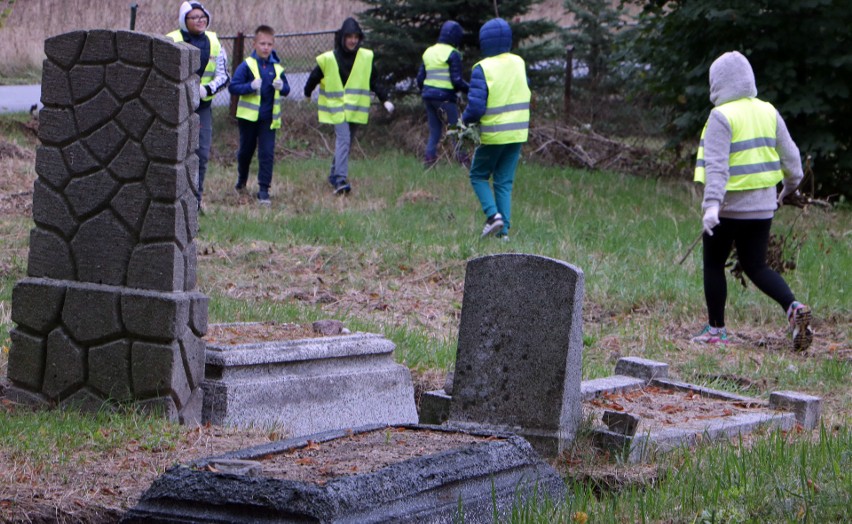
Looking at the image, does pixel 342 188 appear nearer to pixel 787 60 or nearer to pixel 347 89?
pixel 347 89

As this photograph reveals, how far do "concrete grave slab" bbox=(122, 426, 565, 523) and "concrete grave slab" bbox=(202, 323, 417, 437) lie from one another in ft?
4.16

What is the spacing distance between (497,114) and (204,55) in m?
2.98

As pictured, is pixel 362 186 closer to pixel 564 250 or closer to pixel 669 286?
pixel 564 250

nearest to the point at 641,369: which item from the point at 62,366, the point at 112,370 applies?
the point at 112,370

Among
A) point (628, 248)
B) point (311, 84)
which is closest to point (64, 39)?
point (628, 248)

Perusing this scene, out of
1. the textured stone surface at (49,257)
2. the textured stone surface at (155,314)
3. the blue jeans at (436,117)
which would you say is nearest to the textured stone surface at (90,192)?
the textured stone surface at (49,257)

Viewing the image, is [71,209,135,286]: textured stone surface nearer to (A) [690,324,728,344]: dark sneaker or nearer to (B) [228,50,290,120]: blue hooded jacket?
(A) [690,324,728,344]: dark sneaker

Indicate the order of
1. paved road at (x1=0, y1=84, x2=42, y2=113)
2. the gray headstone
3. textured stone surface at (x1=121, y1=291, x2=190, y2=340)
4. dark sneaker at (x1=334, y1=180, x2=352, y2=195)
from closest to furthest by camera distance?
1. the gray headstone
2. textured stone surface at (x1=121, y1=291, x2=190, y2=340)
3. dark sneaker at (x1=334, y1=180, x2=352, y2=195)
4. paved road at (x1=0, y1=84, x2=42, y2=113)

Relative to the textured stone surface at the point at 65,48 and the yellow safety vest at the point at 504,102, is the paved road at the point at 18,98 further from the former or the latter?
the textured stone surface at the point at 65,48

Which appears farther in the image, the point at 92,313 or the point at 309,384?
the point at 309,384

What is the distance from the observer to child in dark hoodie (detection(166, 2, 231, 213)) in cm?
1141

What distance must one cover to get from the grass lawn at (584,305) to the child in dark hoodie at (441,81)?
0.63 m

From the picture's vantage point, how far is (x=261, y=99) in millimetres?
13336

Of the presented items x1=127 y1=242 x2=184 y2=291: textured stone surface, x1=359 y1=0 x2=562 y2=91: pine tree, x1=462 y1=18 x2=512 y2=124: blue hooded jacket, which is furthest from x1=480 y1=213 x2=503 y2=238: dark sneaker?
x1=359 y1=0 x2=562 y2=91: pine tree
